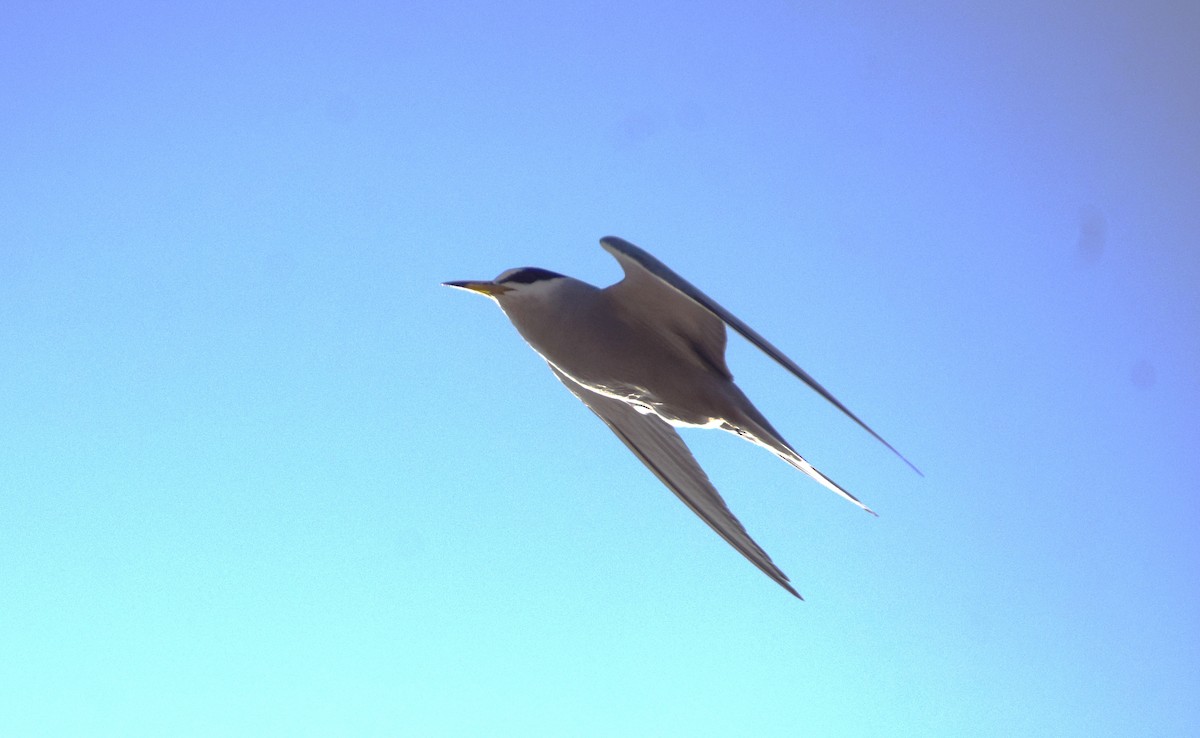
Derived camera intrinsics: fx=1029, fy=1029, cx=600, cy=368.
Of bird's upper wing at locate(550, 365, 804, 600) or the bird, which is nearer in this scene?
the bird

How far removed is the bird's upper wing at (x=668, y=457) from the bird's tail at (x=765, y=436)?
0.51ft

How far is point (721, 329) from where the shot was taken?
160cm

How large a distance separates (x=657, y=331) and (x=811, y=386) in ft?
1.48

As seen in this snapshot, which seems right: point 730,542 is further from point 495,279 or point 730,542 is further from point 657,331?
point 495,279

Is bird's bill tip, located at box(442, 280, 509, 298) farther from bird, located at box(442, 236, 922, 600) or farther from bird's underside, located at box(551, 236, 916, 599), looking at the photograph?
bird's underside, located at box(551, 236, 916, 599)

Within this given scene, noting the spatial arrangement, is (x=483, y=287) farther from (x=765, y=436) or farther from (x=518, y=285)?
(x=765, y=436)

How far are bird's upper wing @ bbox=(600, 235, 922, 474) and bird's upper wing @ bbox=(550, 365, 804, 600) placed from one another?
21cm

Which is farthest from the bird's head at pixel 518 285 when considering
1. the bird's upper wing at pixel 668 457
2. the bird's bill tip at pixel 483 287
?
the bird's upper wing at pixel 668 457

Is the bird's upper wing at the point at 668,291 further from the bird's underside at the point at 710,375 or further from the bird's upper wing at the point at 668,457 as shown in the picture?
the bird's upper wing at the point at 668,457

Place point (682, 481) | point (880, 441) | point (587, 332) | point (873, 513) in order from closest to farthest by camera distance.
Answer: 1. point (880, 441)
2. point (873, 513)
3. point (587, 332)
4. point (682, 481)

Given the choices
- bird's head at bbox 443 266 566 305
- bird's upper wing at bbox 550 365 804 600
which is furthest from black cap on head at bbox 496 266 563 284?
bird's upper wing at bbox 550 365 804 600

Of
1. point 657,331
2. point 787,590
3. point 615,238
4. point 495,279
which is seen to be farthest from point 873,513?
point 495,279

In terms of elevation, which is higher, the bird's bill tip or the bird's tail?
the bird's bill tip

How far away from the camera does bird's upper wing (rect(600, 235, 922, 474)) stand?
118cm
